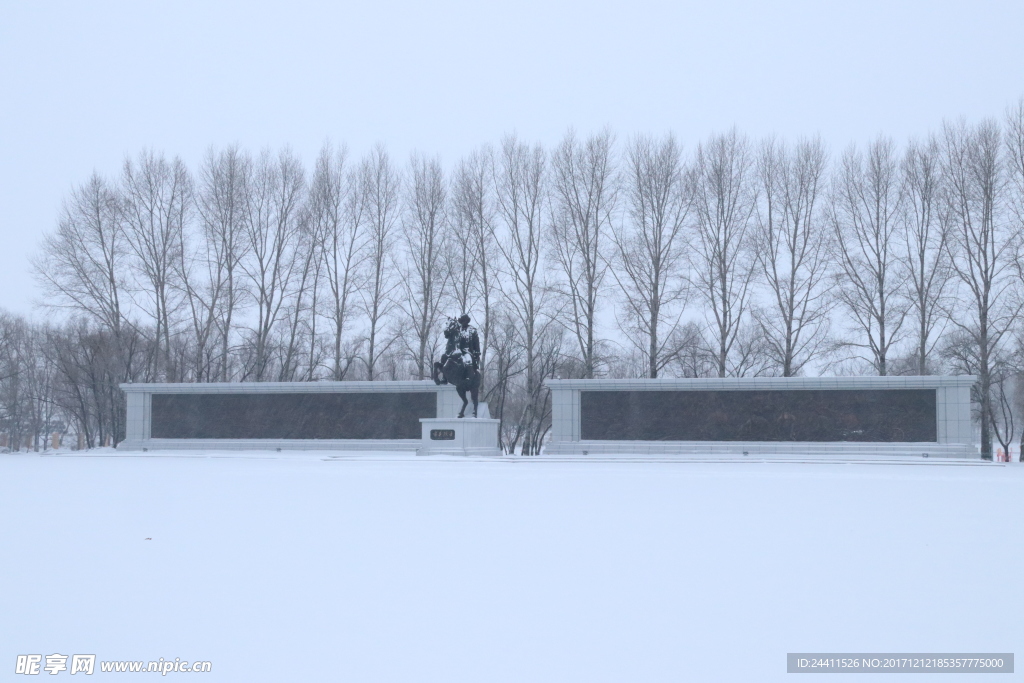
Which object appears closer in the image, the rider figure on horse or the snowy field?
the snowy field

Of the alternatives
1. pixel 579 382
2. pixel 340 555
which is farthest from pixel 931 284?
pixel 340 555

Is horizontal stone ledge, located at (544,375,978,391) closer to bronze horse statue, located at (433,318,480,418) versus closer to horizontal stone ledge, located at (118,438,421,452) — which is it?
bronze horse statue, located at (433,318,480,418)

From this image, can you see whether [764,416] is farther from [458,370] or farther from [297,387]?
[297,387]

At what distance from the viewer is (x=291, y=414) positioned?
32.4 metres

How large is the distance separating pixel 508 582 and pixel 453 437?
2100 cm

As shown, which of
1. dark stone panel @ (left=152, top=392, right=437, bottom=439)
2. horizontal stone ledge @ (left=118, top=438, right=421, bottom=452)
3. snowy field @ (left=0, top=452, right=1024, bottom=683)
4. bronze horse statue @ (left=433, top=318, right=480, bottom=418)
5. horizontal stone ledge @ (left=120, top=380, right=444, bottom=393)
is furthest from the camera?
dark stone panel @ (left=152, top=392, right=437, bottom=439)

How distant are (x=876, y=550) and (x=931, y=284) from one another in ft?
98.7

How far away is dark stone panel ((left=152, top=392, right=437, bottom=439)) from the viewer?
30.9 meters

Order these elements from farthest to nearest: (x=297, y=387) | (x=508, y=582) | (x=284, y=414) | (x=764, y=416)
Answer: (x=284, y=414) → (x=297, y=387) → (x=764, y=416) → (x=508, y=582)

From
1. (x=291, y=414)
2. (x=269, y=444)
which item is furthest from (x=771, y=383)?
(x=269, y=444)

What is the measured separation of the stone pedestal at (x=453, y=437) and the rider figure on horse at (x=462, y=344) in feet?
5.95

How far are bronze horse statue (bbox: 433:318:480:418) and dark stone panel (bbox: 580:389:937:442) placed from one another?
3.74 metres

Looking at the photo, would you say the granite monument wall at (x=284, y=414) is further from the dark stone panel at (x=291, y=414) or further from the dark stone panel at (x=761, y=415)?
the dark stone panel at (x=761, y=415)

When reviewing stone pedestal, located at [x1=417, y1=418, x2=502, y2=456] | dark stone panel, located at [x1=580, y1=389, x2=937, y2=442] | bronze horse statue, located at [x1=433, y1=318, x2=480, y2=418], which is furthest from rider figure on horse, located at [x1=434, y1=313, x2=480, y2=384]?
dark stone panel, located at [x1=580, y1=389, x2=937, y2=442]
